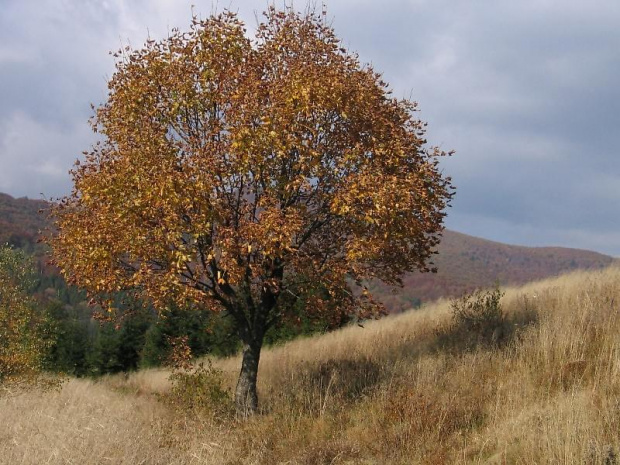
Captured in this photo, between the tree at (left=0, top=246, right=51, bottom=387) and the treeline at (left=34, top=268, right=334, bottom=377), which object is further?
the treeline at (left=34, top=268, right=334, bottom=377)

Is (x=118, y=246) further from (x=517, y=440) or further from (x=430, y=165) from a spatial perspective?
(x=517, y=440)

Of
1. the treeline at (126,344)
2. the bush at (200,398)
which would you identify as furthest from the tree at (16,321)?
the treeline at (126,344)

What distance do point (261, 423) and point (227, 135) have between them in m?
6.35

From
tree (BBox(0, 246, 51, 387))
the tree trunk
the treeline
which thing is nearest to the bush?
the tree trunk

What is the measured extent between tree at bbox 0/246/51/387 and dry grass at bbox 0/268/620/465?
7.03m

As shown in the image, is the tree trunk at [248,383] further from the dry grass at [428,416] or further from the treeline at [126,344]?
the treeline at [126,344]

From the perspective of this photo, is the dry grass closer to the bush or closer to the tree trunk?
the bush

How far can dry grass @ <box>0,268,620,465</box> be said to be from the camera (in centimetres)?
807

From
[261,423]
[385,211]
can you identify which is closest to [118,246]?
[261,423]

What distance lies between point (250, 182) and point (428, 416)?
6.28m

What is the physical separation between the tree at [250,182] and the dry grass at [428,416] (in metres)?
2.13

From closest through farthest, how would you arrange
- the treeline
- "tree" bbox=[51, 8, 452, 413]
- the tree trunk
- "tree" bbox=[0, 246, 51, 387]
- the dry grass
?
the dry grass, "tree" bbox=[51, 8, 452, 413], the tree trunk, "tree" bbox=[0, 246, 51, 387], the treeline

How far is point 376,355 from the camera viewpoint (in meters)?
16.3

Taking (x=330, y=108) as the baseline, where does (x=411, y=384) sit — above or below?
below
